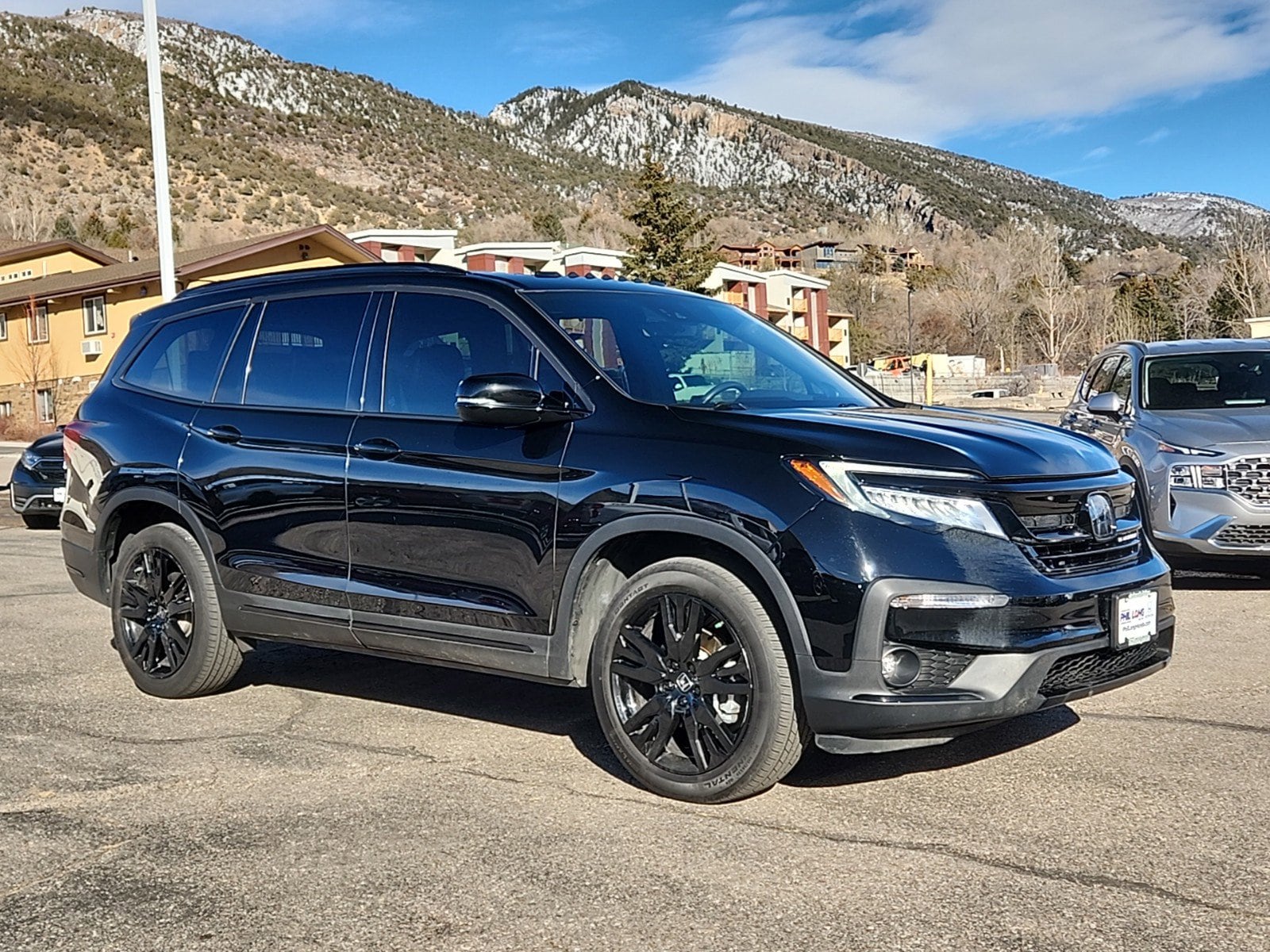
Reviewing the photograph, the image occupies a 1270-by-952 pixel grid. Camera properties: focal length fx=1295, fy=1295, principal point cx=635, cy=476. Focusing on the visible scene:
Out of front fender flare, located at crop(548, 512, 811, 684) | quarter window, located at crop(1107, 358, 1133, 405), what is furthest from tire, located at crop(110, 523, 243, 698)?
quarter window, located at crop(1107, 358, 1133, 405)

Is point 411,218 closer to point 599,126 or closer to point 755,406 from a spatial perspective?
point 599,126

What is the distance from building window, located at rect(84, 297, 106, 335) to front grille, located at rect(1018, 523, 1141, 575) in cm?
4149

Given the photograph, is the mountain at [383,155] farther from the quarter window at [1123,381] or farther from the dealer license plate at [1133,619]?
the dealer license plate at [1133,619]

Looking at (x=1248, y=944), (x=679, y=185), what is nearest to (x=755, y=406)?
(x=1248, y=944)

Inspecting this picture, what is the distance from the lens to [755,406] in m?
4.84

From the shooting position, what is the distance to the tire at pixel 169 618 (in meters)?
5.88

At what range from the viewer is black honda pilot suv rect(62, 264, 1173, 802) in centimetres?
406

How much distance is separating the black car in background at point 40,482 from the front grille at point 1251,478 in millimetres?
11596

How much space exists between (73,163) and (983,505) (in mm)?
93801

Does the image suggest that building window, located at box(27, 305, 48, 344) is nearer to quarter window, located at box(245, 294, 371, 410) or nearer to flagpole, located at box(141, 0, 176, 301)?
flagpole, located at box(141, 0, 176, 301)

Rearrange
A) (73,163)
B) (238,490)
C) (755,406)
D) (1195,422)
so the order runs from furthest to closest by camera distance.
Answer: (73,163)
(1195,422)
(238,490)
(755,406)

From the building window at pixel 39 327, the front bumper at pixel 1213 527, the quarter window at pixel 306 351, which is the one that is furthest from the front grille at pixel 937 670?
the building window at pixel 39 327

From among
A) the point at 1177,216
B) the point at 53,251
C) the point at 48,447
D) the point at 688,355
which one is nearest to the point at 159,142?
the point at 48,447

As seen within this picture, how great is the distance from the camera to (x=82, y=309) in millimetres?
41969
